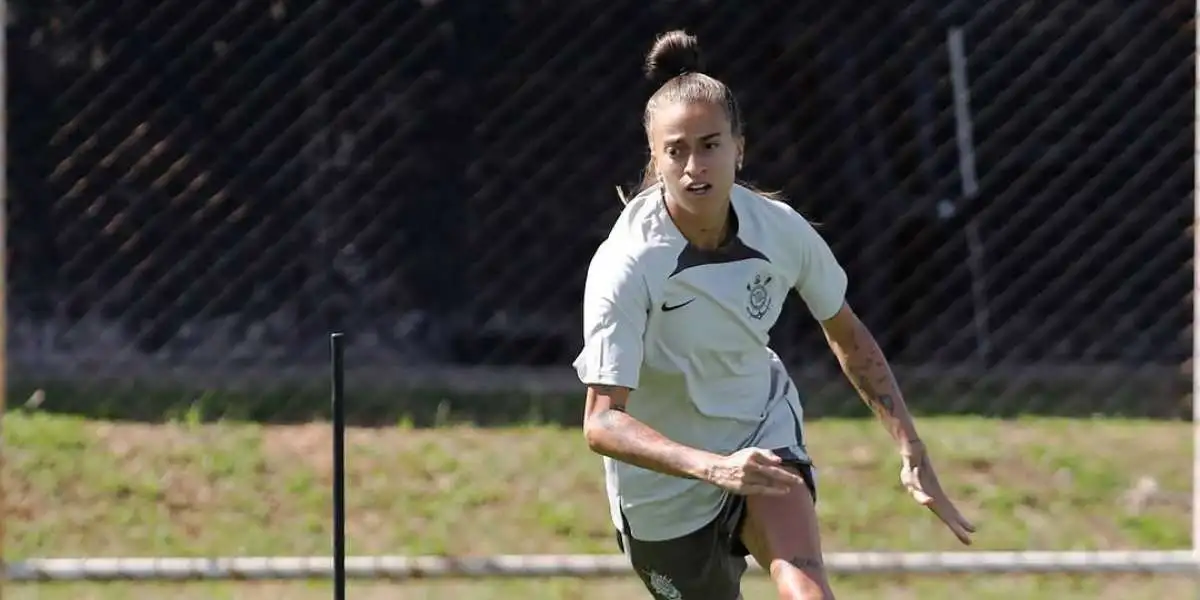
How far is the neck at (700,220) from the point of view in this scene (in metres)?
3.37

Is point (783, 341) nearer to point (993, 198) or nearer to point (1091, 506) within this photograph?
point (993, 198)

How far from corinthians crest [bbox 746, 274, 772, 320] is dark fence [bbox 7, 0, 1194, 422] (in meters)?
2.36

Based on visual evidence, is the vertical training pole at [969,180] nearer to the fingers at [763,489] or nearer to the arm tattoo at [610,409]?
the arm tattoo at [610,409]

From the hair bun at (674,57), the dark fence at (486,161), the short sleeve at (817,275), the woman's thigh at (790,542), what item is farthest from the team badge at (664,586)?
the dark fence at (486,161)

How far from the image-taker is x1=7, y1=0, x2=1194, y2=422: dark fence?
18.9ft

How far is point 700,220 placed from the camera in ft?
11.1

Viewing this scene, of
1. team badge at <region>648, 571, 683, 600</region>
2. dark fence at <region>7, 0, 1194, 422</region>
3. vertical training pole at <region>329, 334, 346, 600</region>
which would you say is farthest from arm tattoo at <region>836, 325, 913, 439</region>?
dark fence at <region>7, 0, 1194, 422</region>

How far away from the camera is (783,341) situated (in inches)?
271

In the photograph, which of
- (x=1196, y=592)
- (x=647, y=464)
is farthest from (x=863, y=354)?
(x=1196, y=592)

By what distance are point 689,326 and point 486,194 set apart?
268 cm

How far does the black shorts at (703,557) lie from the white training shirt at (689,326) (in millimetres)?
30

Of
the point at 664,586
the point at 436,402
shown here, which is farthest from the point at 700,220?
the point at 436,402

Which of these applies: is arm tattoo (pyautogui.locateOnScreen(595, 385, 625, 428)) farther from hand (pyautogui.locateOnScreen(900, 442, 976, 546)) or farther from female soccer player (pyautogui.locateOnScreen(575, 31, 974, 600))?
hand (pyautogui.locateOnScreen(900, 442, 976, 546))

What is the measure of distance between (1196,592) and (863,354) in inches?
78.8
